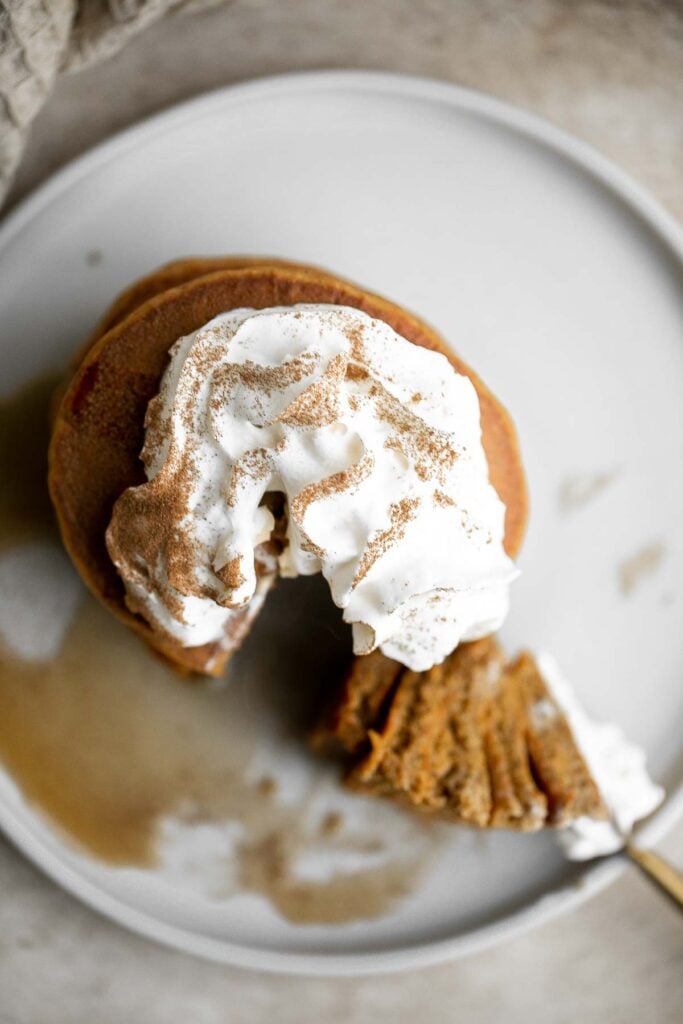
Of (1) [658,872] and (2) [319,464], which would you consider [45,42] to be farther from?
(1) [658,872]

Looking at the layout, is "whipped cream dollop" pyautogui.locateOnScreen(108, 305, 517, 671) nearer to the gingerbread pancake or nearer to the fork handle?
the gingerbread pancake

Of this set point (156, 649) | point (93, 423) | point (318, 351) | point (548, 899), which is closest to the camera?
point (318, 351)

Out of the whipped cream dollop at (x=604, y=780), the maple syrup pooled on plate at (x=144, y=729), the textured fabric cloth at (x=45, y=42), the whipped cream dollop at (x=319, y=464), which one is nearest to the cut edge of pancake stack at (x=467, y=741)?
the whipped cream dollop at (x=604, y=780)

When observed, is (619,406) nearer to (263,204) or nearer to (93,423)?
(263,204)

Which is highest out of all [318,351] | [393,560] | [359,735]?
[318,351]

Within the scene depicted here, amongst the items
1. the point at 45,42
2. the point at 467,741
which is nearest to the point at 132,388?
the point at 45,42

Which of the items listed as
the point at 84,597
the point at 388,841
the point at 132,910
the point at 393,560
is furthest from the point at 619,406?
the point at 132,910

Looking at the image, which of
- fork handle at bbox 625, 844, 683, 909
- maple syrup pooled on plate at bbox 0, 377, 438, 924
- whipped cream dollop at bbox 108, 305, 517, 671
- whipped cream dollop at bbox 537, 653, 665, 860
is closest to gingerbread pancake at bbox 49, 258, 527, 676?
whipped cream dollop at bbox 108, 305, 517, 671
